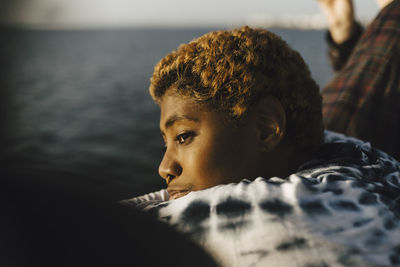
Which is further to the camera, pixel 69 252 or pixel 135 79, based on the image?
pixel 135 79

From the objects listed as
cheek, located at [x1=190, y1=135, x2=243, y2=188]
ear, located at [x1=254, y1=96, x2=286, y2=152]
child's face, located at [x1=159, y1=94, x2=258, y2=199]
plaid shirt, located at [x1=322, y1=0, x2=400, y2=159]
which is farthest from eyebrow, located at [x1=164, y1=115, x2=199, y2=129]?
plaid shirt, located at [x1=322, y1=0, x2=400, y2=159]

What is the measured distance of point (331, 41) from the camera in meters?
4.02

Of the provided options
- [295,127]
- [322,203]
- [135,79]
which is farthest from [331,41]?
[135,79]

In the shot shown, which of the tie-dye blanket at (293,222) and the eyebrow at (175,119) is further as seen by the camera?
the eyebrow at (175,119)

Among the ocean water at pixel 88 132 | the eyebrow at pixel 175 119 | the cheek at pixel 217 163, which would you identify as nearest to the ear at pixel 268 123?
the cheek at pixel 217 163

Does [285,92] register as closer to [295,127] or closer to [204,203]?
[295,127]

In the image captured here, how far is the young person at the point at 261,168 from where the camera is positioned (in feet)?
3.18

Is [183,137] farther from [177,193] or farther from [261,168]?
[261,168]

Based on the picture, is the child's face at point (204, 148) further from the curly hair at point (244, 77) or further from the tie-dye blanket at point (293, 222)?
the tie-dye blanket at point (293, 222)

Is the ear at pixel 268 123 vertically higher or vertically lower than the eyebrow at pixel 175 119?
lower

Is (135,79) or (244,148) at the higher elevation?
(135,79)

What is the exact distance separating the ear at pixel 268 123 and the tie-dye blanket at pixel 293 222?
0.41 metres

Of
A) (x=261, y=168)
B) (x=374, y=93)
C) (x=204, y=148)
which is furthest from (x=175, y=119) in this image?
(x=374, y=93)

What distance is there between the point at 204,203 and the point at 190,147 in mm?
463
